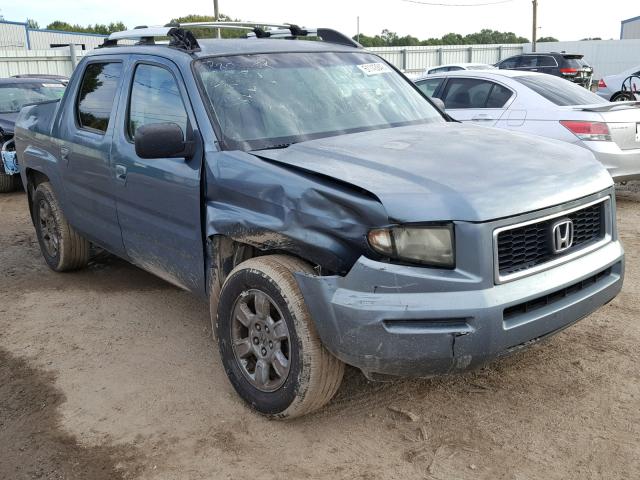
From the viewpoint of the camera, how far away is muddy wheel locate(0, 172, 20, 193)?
9.76 m

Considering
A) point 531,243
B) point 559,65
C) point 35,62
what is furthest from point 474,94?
point 35,62

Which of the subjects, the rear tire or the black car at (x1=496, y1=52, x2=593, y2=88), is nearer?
the rear tire

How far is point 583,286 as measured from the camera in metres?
3.14

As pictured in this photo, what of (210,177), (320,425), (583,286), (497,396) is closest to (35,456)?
(320,425)

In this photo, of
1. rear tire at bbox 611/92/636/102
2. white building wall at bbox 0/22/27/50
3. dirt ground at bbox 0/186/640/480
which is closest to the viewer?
dirt ground at bbox 0/186/640/480

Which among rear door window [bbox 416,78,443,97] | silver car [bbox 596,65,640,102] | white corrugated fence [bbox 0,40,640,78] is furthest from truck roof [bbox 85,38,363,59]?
white corrugated fence [bbox 0,40,640,78]

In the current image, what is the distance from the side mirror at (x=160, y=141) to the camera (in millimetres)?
3429

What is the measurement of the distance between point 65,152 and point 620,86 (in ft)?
51.3

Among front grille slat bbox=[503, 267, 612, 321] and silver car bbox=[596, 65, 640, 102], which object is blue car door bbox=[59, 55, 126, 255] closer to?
front grille slat bbox=[503, 267, 612, 321]

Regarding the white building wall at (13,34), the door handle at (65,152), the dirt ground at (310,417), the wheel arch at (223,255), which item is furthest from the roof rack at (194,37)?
the white building wall at (13,34)

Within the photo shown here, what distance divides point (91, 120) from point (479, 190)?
311cm

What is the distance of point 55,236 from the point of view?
18.6 feet

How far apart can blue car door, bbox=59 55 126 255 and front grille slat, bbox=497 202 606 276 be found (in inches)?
105

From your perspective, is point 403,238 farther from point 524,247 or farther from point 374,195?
point 524,247
